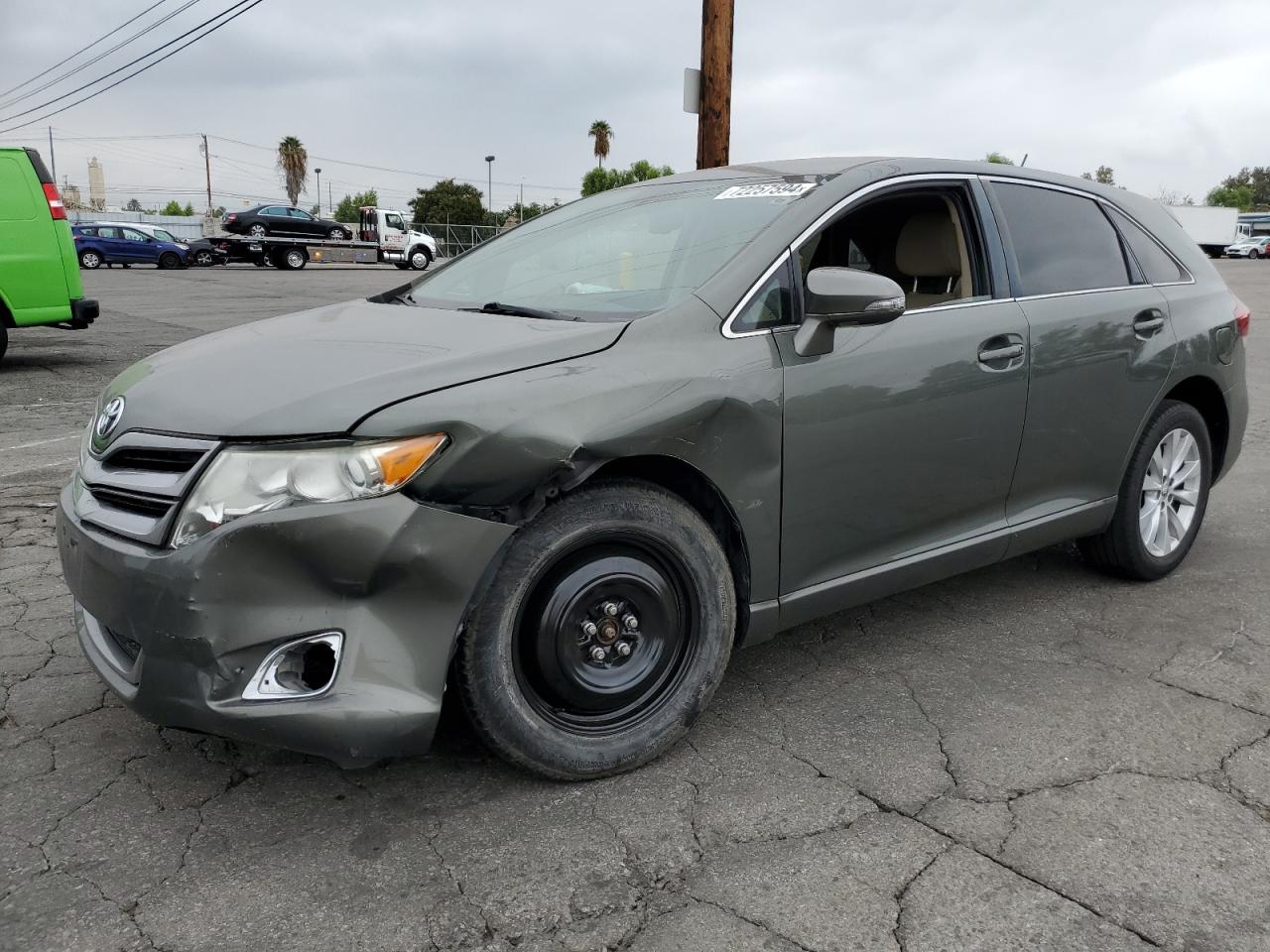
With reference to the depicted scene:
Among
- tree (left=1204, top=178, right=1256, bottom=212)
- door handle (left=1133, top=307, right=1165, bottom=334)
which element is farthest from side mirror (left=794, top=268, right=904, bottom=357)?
tree (left=1204, top=178, right=1256, bottom=212)

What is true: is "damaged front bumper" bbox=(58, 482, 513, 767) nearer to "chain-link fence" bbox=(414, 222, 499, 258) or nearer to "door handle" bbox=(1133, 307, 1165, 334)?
"door handle" bbox=(1133, 307, 1165, 334)

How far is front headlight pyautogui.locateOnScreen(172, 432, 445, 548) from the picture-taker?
2.25 m

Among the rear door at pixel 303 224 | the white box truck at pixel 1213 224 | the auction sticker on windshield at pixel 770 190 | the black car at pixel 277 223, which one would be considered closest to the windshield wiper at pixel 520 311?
the auction sticker on windshield at pixel 770 190

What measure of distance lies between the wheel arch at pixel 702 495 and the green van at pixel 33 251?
8.78 m

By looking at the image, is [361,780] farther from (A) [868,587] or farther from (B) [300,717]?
(A) [868,587]

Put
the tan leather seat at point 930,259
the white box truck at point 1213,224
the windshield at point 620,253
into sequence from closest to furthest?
the windshield at point 620,253
the tan leather seat at point 930,259
the white box truck at point 1213,224

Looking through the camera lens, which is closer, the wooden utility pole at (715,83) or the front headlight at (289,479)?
the front headlight at (289,479)

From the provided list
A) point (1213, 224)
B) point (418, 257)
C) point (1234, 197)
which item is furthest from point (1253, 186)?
point (418, 257)

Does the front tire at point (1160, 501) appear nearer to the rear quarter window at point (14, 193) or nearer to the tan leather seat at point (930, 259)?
the tan leather seat at point (930, 259)

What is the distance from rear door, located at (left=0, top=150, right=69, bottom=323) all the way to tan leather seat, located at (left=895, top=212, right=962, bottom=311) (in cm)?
875

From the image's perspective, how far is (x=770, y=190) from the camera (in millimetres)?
3311

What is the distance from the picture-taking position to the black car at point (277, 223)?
3431cm

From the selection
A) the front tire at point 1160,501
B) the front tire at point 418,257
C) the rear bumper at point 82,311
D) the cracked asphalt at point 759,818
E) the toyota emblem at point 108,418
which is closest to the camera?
the cracked asphalt at point 759,818

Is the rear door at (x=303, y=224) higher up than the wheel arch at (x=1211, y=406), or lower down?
higher up
